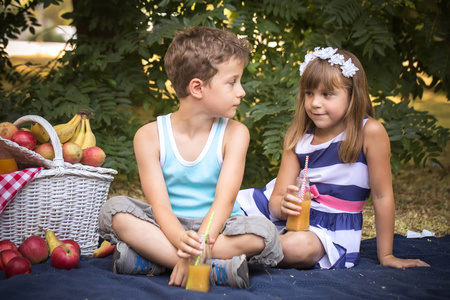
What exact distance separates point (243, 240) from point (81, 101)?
1.98 meters

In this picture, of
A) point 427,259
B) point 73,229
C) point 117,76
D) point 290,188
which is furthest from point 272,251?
point 117,76

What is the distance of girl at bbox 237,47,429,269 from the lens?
2289mm

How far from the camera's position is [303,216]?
7.37ft

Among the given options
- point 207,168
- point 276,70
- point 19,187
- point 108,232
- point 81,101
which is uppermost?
point 276,70

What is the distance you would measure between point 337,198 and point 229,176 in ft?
2.01

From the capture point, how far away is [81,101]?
3.48m

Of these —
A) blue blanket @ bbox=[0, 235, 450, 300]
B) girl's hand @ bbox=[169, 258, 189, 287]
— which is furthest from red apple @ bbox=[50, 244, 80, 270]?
girl's hand @ bbox=[169, 258, 189, 287]

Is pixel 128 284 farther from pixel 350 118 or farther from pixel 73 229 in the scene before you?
pixel 350 118

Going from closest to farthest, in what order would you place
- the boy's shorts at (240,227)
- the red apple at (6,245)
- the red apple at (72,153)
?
the boy's shorts at (240,227)
the red apple at (6,245)
the red apple at (72,153)

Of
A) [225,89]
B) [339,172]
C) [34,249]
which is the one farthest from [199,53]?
[34,249]

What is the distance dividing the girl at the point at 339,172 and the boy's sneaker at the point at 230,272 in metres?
0.37

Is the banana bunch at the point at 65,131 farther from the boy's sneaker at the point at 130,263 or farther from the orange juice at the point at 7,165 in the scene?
the boy's sneaker at the point at 130,263

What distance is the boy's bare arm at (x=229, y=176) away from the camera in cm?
209

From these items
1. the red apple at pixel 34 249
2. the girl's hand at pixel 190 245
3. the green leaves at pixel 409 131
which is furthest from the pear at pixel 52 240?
the green leaves at pixel 409 131
